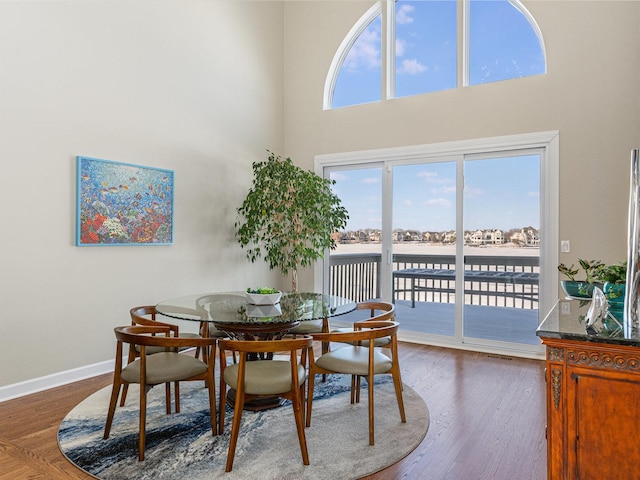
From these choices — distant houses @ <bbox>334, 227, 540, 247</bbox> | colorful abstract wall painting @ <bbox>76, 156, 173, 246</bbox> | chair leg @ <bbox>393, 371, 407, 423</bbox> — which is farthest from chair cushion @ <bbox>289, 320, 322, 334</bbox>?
distant houses @ <bbox>334, 227, 540, 247</bbox>

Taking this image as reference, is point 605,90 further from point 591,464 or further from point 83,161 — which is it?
point 83,161

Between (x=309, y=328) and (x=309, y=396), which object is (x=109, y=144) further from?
(x=309, y=396)

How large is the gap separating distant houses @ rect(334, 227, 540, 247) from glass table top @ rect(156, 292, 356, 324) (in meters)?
1.93

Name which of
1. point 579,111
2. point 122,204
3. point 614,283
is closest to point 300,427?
point 614,283

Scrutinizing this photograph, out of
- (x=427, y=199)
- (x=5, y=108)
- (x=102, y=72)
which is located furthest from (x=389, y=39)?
(x=5, y=108)

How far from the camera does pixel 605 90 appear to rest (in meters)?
4.07

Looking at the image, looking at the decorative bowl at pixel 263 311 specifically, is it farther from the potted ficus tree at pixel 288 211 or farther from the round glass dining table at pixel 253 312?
the potted ficus tree at pixel 288 211

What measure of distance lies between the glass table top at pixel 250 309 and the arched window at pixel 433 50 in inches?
120

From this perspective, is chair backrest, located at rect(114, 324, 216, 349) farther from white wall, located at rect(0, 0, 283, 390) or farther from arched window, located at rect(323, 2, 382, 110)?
arched window, located at rect(323, 2, 382, 110)

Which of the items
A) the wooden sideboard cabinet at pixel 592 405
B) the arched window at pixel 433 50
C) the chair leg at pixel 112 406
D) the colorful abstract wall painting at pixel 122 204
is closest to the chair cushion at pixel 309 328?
the chair leg at pixel 112 406

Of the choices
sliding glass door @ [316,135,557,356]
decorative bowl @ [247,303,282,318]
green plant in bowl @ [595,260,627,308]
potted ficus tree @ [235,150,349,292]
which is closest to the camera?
green plant in bowl @ [595,260,627,308]

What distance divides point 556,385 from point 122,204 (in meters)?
3.69

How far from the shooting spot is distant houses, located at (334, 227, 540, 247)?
14.9 ft

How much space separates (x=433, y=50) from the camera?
5.09 meters
